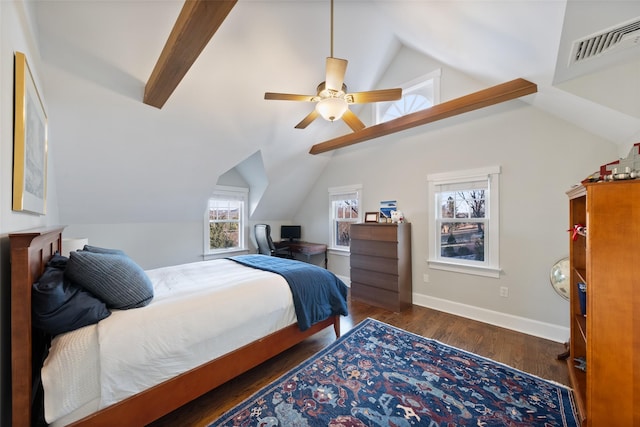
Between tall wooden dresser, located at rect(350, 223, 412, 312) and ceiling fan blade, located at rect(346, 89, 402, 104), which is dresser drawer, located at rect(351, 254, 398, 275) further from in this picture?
ceiling fan blade, located at rect(346, 89, 402, 104)

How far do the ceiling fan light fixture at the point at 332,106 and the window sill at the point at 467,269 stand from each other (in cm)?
249

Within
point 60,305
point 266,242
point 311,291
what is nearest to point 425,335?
point 311,291

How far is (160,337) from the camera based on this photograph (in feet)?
4.54

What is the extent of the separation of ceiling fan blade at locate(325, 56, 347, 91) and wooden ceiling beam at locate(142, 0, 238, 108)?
2.73ft

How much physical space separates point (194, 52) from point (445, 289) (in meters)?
3.80

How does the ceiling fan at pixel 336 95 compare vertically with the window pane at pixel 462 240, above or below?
A: above

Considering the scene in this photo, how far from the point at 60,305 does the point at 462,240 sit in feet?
12.4

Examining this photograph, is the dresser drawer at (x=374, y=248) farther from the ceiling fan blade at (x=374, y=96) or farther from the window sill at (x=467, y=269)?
the ceiling fan blade at (x=374, y=96)

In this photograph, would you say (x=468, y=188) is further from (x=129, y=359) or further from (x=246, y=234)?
(x=246, y=234)

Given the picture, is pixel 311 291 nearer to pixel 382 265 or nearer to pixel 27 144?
pixel 382 265

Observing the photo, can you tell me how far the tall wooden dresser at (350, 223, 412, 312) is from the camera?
3.31 meters

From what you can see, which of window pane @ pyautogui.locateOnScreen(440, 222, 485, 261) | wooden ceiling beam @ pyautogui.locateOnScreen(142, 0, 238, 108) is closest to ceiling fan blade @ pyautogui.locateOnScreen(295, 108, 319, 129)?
wooden ceiling beam @ pyautogui.locateOnScreen(142, 0, 238, 108)

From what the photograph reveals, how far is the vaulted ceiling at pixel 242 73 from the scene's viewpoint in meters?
1.66

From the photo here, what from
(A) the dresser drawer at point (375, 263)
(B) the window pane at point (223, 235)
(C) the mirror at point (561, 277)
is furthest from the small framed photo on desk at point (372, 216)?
(B) the window pane at point (223, 235)
